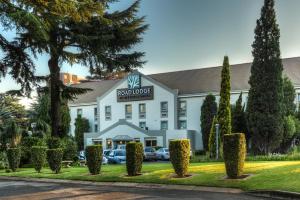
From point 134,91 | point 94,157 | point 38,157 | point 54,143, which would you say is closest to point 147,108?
point 134,91

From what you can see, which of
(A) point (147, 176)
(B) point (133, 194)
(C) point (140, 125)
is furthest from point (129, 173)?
(C) point (140, 125)

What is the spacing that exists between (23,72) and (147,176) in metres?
9.56

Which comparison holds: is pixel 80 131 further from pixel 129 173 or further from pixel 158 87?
pixel 129 173

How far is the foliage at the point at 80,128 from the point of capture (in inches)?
2704

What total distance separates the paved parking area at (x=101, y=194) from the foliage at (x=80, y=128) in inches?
1933

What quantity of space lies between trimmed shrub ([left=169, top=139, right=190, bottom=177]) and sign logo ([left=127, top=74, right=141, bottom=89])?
43.7 meters

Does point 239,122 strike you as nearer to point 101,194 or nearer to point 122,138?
point 122,138

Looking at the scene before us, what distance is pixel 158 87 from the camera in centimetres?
6231

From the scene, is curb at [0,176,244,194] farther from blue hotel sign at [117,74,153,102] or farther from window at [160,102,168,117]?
blue hotel sign at [117,74,153,102]

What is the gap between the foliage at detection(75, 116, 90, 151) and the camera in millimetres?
68688

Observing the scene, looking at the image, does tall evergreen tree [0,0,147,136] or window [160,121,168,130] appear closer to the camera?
tall evergreen tree [0,0,147,136]

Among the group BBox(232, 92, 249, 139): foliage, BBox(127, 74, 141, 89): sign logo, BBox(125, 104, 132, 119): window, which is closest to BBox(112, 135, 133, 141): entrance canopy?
BBox(125, 104, 132, 119): window

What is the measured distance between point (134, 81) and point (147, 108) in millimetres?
4053

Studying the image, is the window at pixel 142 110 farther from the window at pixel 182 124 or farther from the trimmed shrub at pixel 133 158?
the trimmed shrub at pixel 133 158
